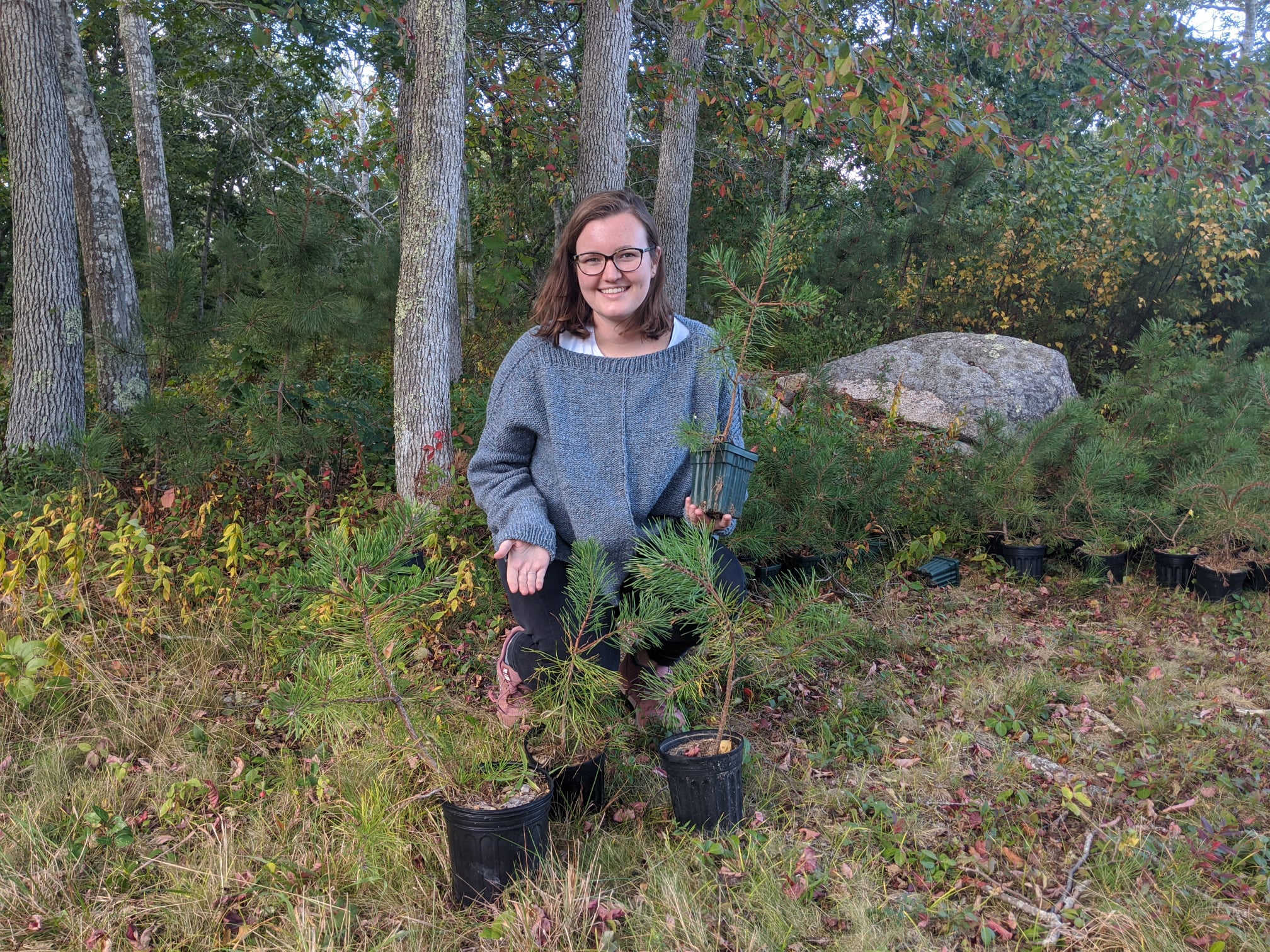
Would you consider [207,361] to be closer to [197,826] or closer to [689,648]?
[197,826]

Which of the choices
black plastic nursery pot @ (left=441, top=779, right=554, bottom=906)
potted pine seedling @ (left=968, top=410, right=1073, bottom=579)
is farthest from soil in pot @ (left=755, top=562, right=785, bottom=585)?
black plastic nursery pot @ (left=441, top=779, right=554, bottom=906)

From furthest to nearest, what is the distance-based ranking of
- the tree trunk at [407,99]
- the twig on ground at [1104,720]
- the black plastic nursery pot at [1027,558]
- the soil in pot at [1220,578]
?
1. the tree trunk at [407,99]
2. the black plastic nursery pot at [1027,558]
3. the soil in pot at [1220,578]
4. the twig on ground at [1104,720]

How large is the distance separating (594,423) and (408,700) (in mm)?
885

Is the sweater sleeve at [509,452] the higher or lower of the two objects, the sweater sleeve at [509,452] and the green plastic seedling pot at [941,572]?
the higher

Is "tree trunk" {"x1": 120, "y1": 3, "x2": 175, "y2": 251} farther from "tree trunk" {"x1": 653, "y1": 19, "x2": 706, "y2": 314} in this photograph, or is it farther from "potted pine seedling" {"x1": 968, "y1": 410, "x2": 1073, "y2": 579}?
"potted pine seedling" {"x1": 968, "y1": 410, "x2": 1073, "y2": 579}

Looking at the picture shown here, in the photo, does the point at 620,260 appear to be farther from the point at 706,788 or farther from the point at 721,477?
the point at 706,788

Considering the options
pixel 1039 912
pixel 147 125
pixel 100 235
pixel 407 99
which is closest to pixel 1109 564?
pixel 1039 912

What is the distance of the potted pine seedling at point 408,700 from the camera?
5.49 ft

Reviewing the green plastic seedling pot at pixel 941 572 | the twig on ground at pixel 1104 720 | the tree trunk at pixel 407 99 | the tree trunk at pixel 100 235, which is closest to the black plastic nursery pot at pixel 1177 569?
the green plastic seedling pot at pixel 941 572

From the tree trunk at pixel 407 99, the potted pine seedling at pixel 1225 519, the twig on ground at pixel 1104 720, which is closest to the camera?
the twig on ground at pixel 1104 720

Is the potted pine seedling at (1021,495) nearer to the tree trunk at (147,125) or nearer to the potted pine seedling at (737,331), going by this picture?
the potted pine seedling at (737,331)

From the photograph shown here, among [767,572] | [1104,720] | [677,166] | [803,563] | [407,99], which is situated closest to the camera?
[1104,720]

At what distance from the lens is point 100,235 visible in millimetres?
4922

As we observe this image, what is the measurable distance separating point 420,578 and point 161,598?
1.62m
